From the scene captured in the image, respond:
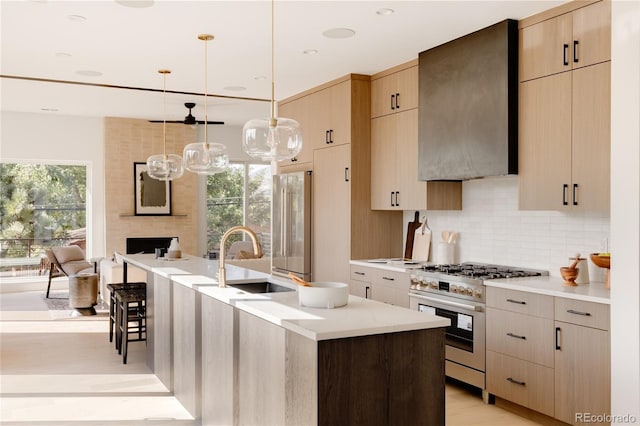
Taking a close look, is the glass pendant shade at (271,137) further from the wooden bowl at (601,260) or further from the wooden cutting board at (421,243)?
the wooden cutting board at (421,243)

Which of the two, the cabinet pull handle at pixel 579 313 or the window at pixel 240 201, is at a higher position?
the window at pixel 240 201

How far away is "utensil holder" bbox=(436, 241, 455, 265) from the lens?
5.40 meters

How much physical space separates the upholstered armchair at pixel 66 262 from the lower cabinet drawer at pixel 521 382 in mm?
6639

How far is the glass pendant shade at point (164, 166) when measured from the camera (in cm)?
563

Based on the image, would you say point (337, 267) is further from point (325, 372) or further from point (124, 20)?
point (325, 372)

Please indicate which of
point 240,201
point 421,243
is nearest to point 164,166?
point 421,243

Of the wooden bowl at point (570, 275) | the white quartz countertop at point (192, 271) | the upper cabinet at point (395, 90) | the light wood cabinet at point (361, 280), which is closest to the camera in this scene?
the wooden bowl at point (570, 275)

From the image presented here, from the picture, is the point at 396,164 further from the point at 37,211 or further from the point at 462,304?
the point at 37,211

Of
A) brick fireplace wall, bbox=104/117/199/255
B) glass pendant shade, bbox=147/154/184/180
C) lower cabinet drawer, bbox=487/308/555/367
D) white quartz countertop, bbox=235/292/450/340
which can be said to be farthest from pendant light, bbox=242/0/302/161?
brick fireplace wall, bbox=104/117/199/255

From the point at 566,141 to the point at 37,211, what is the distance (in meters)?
8.51

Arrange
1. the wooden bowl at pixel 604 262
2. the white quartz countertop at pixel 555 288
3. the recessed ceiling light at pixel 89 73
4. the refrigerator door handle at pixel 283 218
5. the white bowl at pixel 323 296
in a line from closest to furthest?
the white bowl at pixel 323 296, the white quartz countertop at pixel 555 288, the wooden bowl at pixel 604 262, the recessed ceiling light at pixel 89 73, the refrigerator door handle at pixel 283 218

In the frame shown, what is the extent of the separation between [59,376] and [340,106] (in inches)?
143

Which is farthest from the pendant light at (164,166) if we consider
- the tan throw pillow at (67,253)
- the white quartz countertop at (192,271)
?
the tan throw pillow at (67,253)

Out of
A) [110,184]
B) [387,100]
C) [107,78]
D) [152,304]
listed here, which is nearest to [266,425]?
[152,304]
